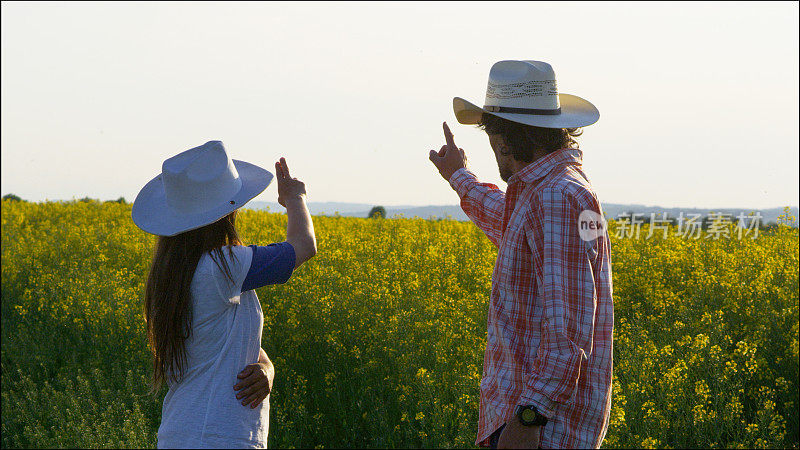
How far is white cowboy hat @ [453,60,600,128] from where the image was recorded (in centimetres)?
211

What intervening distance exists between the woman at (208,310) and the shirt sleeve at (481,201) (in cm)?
55

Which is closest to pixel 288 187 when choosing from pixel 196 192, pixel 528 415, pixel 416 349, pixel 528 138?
pixel 196 192

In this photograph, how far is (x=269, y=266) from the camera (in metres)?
2.11

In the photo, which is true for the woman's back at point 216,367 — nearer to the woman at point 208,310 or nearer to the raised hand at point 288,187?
the woman at point 208,310

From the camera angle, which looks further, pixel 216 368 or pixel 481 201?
pixel 481 201

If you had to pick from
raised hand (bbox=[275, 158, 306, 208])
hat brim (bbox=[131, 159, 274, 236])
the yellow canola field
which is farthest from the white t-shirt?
the yellow canola field

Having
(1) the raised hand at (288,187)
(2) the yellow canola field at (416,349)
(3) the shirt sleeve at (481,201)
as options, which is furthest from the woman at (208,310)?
(2) the yellow canola field at (416,349)

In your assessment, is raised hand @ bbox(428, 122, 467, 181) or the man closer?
the man

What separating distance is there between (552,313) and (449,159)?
0.86 metres

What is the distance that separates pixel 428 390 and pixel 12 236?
8.23 meters

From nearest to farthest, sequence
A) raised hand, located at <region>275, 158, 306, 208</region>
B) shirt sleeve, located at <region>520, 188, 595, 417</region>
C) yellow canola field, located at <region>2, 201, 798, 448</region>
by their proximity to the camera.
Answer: shirt sleeve, located at <region>520, 188, 595, 417</region>
raised hand, located at <region>275, 158, 306, 208</region>
yellow canola field, located at <region>2, 201, 798, 448</region>

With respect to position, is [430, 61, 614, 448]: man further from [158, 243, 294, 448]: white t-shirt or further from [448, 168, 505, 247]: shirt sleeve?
[158, 243, 294, 448]: white t-shirt

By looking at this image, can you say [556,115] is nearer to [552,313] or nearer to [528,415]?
[552,313]

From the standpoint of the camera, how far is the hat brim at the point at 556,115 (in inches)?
81.7
